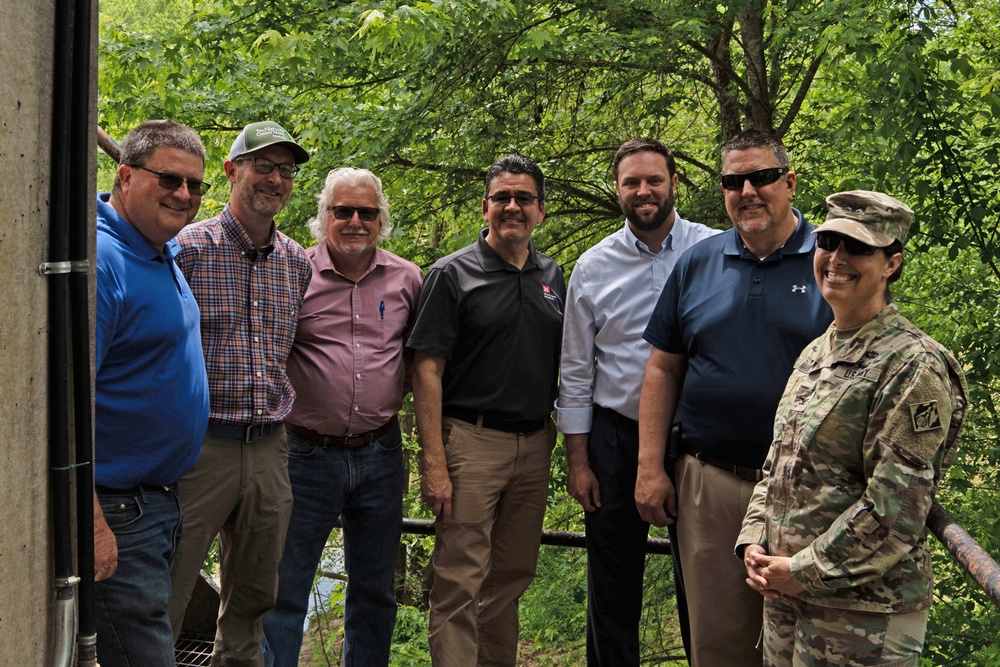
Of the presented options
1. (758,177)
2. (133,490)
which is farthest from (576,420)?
(133,490)

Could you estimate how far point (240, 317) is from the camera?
131 inches

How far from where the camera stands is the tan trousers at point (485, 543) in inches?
144

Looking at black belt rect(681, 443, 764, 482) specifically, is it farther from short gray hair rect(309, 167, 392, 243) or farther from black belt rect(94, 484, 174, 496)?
black belt rect(94, 484, 174, 496)

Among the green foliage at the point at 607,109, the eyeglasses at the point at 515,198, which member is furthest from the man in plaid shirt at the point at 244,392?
the green foliage at the point at 607,109

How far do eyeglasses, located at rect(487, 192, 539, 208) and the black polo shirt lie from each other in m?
0.23

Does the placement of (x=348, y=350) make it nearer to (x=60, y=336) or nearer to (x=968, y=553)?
(x=60, y=336)

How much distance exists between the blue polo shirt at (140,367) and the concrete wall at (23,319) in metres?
0.81

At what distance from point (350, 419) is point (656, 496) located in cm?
116

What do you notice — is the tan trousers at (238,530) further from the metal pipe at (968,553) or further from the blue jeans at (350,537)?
the metal pipe at (968,553)

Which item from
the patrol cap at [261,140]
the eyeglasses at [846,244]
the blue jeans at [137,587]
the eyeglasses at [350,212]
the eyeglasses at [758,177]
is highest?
the patrol cap at [261,140]

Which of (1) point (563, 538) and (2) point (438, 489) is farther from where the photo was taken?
(1) point (563, 538)

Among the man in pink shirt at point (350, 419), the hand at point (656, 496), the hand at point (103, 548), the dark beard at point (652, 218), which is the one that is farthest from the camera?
the dark beard at point (652, 218)

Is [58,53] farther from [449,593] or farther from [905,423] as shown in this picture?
[449,593]

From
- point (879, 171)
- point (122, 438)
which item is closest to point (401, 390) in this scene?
point (122, 438)
